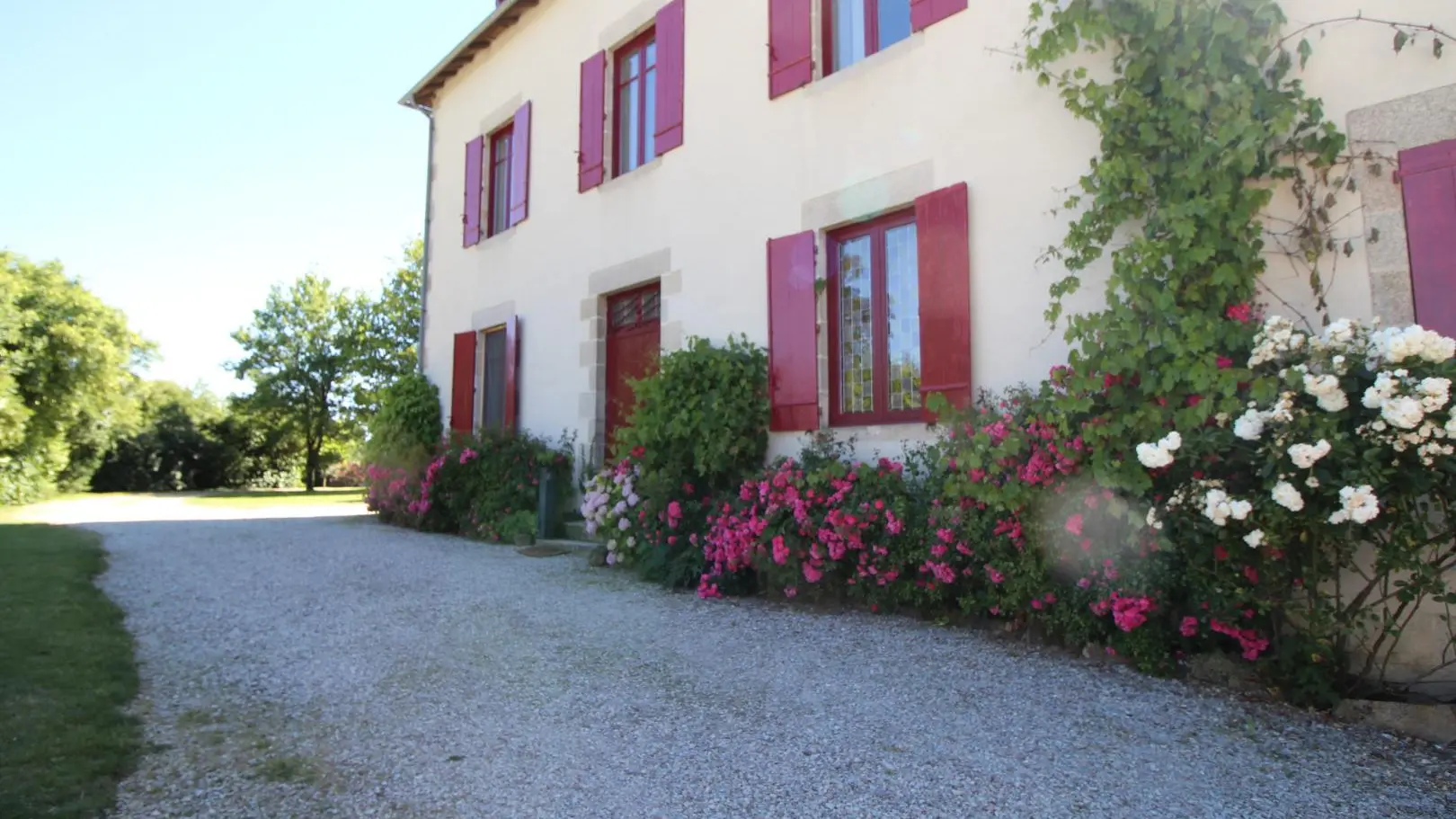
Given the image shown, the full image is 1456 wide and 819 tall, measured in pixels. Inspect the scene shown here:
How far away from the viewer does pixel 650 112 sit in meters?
8.24

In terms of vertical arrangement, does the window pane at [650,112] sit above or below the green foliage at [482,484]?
above

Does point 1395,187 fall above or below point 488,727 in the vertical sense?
above

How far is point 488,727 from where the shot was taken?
10.2 ft

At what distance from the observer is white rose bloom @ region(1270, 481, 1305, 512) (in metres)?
2.92

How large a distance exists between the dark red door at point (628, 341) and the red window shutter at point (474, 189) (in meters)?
3.19

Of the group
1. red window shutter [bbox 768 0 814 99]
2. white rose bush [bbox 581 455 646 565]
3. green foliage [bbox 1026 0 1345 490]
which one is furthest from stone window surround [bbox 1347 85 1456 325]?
white rose bush [bbox 581 455 646 565]

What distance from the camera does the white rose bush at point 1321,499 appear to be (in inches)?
114

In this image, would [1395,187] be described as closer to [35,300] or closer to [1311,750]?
[1311,750]

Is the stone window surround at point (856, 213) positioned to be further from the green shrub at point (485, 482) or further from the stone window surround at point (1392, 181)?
the green shrub at point (485, 482)

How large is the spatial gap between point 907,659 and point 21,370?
20.6 meters

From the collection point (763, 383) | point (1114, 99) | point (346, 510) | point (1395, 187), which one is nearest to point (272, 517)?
point (346, 510)

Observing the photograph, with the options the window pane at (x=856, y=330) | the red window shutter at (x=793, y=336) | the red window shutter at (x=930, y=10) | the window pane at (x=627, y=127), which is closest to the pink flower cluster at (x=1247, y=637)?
the window pane at (x=856, y=330)

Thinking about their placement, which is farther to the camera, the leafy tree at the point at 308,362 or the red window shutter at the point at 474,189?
the leafy tree at the point at 308,362

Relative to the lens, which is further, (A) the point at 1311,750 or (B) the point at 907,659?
(B) the point at 907,659
